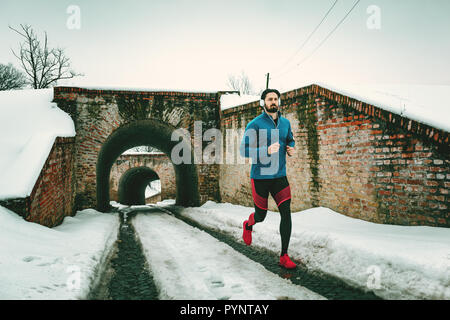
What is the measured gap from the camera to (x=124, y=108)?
9.76 metres

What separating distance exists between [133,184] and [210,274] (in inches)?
912

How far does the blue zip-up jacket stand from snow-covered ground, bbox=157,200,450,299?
1.11m

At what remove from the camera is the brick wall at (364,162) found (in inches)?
152

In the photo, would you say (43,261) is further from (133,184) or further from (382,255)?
(133,184)

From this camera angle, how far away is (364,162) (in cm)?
488

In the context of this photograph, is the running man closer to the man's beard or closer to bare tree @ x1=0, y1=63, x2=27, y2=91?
the man's beard

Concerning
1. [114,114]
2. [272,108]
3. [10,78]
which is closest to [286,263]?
[272,108]

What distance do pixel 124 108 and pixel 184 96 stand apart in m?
2.14

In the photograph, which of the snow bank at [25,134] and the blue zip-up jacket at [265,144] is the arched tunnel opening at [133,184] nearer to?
the snow bank at [25,134]

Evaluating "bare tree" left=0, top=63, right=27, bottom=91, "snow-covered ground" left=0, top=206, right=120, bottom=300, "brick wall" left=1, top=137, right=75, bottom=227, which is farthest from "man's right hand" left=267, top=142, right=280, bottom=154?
"bare tree" left=0, top=63, right=27, bottom=91

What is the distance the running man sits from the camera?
3244 mm
